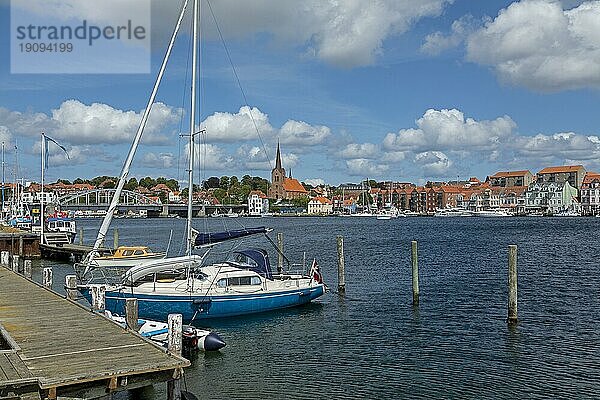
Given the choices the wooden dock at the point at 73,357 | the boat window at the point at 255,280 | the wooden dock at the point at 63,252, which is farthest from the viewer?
the wooden dock at the point at 63,252

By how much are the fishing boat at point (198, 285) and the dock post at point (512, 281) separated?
9704 mm

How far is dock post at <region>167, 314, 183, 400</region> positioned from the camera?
1366cm

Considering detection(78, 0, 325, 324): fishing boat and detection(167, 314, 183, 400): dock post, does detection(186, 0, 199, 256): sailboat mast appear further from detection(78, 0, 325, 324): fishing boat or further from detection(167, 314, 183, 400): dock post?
detection(167, 314, 183, 400): dock post

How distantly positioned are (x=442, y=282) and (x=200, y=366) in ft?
85.3

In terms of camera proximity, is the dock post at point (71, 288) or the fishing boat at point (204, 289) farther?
the fishing boat at point (204, 289)

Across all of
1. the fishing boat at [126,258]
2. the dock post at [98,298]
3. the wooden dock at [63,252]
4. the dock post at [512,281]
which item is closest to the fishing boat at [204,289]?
the dock post at [98,298]

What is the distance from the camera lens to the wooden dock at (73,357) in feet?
38.8

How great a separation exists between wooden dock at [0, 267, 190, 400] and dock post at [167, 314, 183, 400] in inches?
17.0

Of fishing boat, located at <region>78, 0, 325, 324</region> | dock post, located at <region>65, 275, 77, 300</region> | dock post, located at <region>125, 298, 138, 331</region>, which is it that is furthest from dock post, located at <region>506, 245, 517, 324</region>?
dock post, located at <region>65, 275, 77, 300</region>

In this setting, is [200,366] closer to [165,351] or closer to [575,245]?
[165,351]

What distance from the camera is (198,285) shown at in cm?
2970

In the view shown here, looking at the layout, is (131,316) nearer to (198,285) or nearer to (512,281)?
(198,285)

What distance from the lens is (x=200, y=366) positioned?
73.5 ft

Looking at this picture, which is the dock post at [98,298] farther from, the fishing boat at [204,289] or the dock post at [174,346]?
the fishing boat at [204,289]
